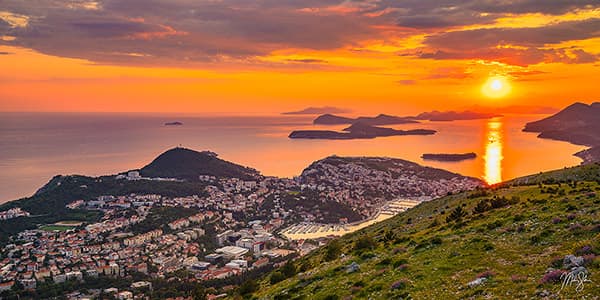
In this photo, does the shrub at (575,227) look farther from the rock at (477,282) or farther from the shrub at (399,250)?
the shrub at (399,250)

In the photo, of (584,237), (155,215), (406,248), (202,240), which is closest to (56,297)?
(202,240)

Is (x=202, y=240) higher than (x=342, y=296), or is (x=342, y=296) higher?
(x=342, y=296)

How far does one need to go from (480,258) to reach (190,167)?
102 m

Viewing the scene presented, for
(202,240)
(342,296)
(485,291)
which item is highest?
(485,291)

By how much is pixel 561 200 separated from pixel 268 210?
63745 millimetres

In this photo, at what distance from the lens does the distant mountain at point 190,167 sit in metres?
106

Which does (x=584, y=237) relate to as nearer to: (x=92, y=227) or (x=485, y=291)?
(x=485, y=291)

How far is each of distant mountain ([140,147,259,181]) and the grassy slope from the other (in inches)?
3550

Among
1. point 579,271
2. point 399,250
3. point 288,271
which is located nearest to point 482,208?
point 399,250

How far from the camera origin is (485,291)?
9.21 meters

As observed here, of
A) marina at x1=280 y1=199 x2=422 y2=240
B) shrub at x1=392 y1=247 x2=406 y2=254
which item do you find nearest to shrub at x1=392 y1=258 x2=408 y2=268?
shrub at x1=392 y1=247 x2=406 y2=254

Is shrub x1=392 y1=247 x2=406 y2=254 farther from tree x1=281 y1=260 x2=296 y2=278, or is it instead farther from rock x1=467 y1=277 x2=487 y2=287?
tree x1=281 y1=260 x2=296 y2=278

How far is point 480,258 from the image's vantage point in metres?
12.0

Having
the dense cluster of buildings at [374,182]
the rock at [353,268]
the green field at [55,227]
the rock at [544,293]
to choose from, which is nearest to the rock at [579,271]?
the rock at [544,293]
